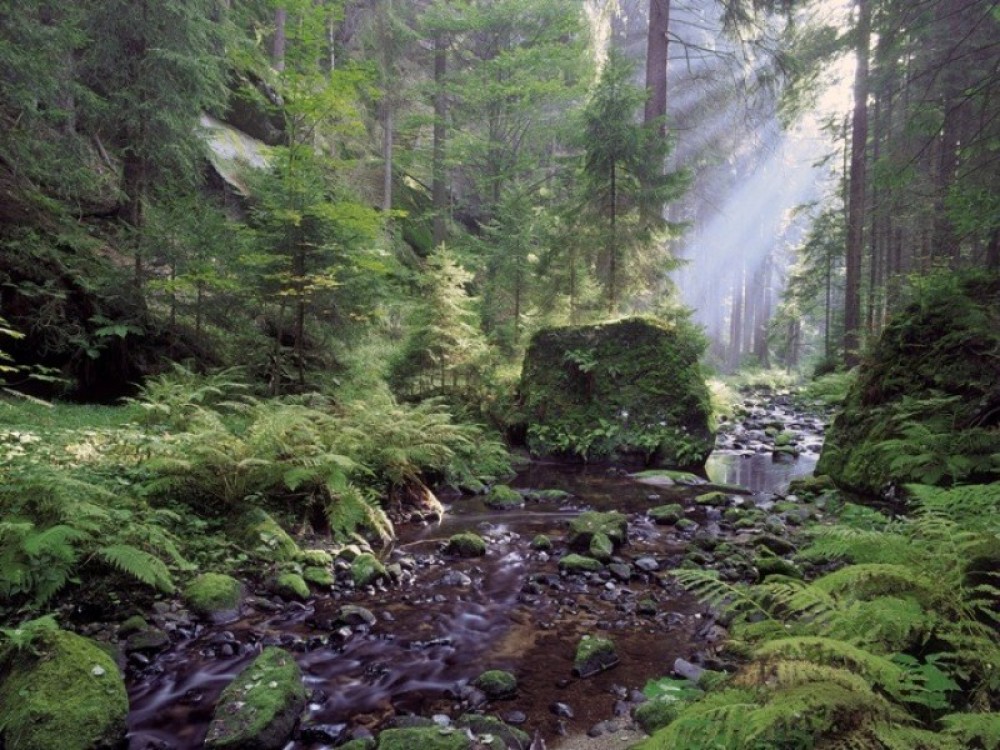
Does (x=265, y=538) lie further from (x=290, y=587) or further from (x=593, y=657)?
(x=593, y=657)

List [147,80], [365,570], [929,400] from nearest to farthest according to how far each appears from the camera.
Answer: [365,570] → [929,400] → [147,80]

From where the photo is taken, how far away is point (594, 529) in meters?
6.77

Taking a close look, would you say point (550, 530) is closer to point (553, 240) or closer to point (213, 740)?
point (213, 740)

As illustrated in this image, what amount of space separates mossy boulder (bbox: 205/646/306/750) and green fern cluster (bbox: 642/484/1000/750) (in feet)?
7.95

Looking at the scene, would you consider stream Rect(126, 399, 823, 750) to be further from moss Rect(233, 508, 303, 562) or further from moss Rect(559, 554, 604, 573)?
moss Rect(233, 508, 303, 562)

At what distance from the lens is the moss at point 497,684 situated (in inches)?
151

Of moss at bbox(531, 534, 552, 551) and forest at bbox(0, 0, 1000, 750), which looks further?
moss at bbox(531, 534, 552, 551)

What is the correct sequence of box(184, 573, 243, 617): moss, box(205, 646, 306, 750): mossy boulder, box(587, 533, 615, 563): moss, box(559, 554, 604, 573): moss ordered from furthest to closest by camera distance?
box(587, 533, 615, 563): moss, box(559, 554, 604, 573): moss, box(184, 573, 243, 617): moss, box(205, 646, 306, 750): mossy boulder

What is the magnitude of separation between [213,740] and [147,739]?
475 millimetres

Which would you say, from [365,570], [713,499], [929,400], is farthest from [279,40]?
Answer: [929,400]

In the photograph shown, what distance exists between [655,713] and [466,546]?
3.44 metres

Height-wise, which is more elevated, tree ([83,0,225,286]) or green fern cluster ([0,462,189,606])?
tree ([83,0,225,286])

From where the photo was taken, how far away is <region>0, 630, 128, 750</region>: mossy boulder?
2.92 m

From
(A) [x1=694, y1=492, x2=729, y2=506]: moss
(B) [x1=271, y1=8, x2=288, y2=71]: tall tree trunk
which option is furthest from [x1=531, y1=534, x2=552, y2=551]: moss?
(B) [x1=271, y1=8, x2=288, y2=71]: tall tree trunk
